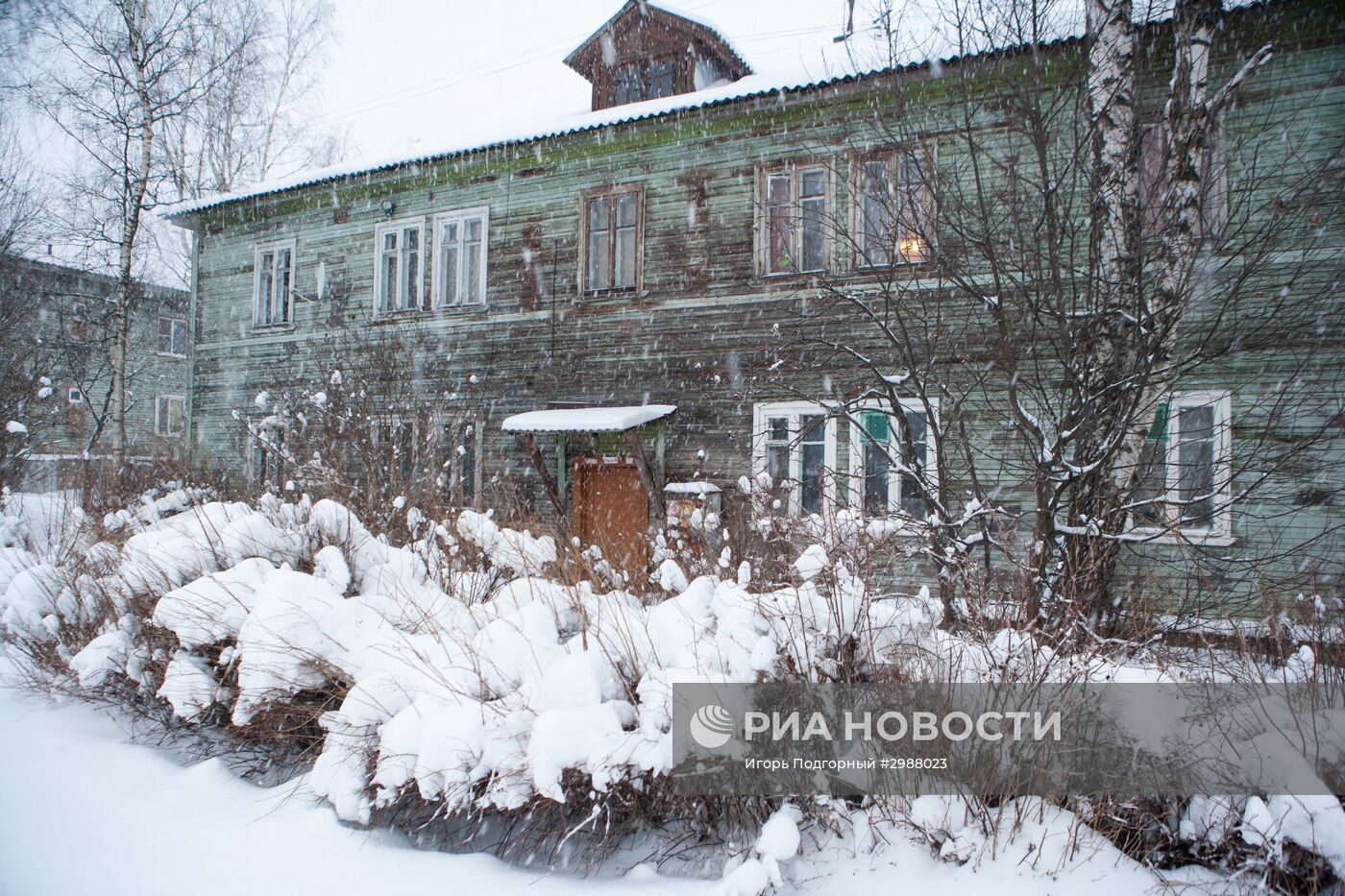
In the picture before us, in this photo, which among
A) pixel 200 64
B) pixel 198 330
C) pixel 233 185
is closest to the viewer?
pixel 198 330

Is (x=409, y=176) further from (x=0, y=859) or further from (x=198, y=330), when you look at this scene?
(x=0, y=859)

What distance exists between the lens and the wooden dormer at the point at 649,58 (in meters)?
11.7

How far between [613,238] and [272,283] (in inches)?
279

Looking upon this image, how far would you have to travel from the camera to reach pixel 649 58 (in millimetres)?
11961

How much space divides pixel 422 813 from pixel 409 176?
10931mm

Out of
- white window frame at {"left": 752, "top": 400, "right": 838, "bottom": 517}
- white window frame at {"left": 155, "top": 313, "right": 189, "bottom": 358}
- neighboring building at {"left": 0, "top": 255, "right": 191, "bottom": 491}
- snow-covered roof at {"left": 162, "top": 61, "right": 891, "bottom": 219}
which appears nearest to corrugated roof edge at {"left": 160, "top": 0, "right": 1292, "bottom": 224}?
snow-covered roof at {"left": 162, "top": 61, "right": 891, "bottom": 219}

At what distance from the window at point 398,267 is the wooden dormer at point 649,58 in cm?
379

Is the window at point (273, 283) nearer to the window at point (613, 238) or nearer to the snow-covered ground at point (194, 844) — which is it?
the window at point (613, 238)

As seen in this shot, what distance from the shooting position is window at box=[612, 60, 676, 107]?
11.8 meters

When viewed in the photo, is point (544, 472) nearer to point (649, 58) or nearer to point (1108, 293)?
point (649, 58)

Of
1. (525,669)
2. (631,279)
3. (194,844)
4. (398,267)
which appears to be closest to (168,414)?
(398,267)

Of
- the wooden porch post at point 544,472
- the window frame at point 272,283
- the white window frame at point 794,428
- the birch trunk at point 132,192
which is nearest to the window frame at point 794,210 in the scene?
the white window frame at point 794,428

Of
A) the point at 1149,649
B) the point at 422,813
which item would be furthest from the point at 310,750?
the point at 1149,649

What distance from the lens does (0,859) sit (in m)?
3.27
